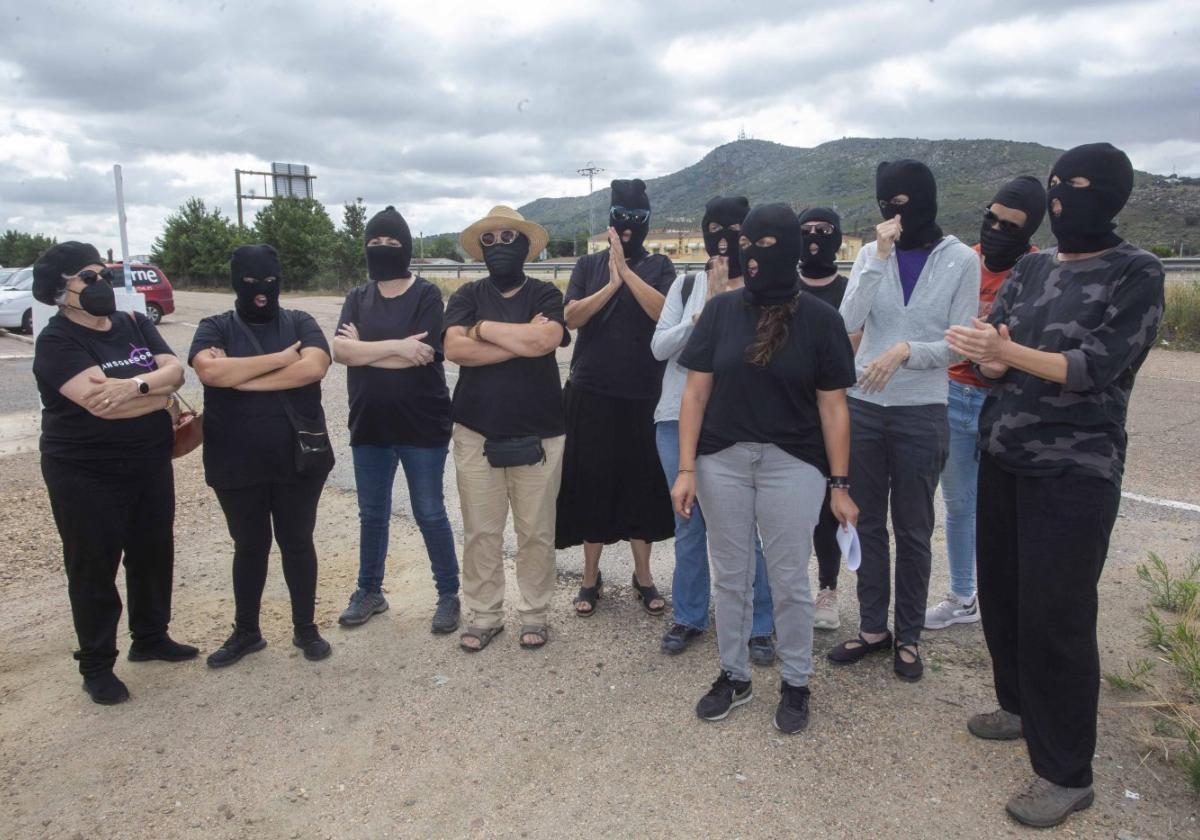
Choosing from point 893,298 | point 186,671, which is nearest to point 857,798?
point 893,298

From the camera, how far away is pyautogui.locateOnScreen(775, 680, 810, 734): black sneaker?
3.25 m

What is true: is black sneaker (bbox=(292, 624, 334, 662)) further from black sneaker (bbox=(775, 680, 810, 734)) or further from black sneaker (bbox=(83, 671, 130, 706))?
black sneaker (bbox=(775, 680, 810, 734))

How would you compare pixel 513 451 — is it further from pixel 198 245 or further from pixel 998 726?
pixel 198 245

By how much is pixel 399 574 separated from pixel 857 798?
3.05m

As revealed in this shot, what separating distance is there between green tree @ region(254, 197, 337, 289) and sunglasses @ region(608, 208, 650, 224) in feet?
130

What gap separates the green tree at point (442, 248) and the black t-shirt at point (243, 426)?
2974 inches

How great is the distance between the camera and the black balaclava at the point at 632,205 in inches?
164

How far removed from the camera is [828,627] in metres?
4.14

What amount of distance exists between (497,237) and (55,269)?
195cm

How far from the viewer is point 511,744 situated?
10.6ft

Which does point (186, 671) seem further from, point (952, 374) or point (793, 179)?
point (793, 179)

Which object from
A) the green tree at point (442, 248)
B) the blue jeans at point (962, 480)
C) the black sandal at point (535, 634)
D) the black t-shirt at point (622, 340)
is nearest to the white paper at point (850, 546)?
the blue jeans at point (962, 480)

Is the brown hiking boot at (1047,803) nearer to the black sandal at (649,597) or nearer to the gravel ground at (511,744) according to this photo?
the gravel ground at (511,744)

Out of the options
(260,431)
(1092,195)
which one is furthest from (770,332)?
(260,431)
